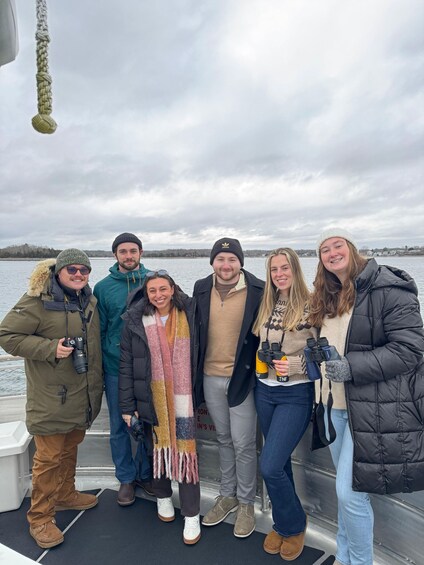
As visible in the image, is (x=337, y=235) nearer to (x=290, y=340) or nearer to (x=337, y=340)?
(x=337, y=340)

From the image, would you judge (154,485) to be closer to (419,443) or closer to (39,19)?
(419,443)

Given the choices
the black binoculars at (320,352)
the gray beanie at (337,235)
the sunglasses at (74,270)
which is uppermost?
the gray beanie at (337,235)

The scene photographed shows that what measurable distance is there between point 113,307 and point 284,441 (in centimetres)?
137

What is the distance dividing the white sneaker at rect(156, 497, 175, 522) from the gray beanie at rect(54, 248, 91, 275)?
5.26ft

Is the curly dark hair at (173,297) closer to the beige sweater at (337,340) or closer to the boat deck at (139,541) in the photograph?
the beige sweater at (337,340)

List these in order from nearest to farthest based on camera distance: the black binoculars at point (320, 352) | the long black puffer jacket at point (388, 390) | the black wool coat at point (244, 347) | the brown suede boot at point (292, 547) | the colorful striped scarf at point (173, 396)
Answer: the long black puffer jacket at point (388, 390) < the black binoculars at point (320, 352) < the brown suede boot at point (292, 547) < the black wool coat at point (244, 347) < the colorful striped scarf at point (173, 396)

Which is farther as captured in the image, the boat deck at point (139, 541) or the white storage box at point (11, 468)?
the white storage box at point (11, 468)

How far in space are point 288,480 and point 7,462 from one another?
1.93 metres

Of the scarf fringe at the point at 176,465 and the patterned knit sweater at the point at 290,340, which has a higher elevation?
the patterned knit sweater at the point at 290,340

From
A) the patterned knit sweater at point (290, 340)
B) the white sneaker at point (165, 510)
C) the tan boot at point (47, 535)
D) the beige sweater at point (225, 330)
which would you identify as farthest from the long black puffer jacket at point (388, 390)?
the tan boot at point (47, 535)

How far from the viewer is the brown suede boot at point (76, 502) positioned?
2650mm

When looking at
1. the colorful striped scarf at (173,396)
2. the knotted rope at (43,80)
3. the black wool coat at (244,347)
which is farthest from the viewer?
the colorful striped scarf at (173,396)

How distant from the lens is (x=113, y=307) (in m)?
2.62

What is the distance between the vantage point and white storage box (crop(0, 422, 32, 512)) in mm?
2656
